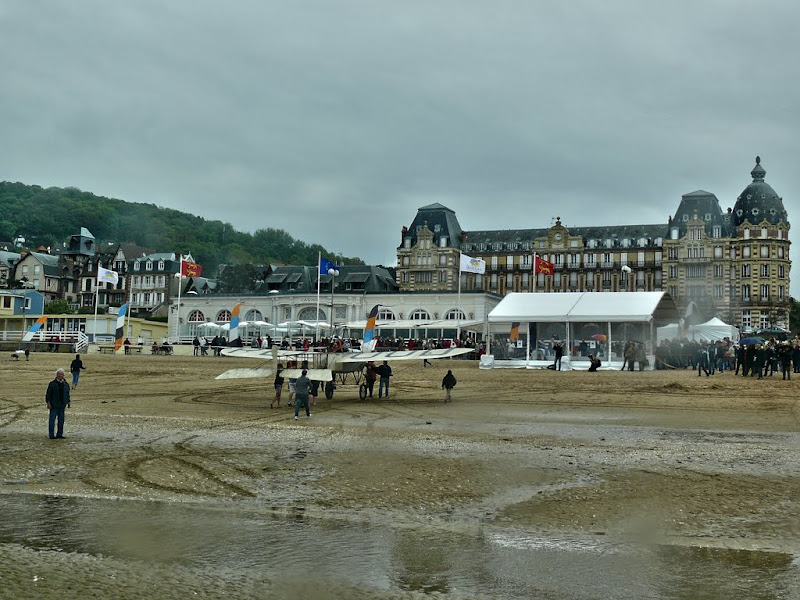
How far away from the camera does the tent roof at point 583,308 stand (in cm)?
3812

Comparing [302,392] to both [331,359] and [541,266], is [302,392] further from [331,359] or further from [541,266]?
[541,266]

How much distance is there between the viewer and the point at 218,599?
24.4 feet

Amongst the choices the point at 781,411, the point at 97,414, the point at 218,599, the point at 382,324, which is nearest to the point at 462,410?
the point at 781,411

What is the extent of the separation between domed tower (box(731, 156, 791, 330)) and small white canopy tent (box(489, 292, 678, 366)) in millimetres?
53944

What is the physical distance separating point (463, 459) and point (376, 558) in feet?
20.0

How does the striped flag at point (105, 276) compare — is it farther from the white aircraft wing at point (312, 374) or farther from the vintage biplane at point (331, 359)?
the white aircraft wing at point (312, 374)

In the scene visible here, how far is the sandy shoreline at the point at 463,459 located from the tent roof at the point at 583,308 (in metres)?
10.8

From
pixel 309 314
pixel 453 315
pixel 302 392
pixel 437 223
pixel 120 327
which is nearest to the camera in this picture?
pixel 302 392

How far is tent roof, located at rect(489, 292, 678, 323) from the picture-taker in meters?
38.1

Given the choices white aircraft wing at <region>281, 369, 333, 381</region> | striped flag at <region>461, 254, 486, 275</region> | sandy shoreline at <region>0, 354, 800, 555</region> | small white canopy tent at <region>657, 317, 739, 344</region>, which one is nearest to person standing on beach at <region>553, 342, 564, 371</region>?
small white canopy tent at <region>657, 317, 739, 344</region>

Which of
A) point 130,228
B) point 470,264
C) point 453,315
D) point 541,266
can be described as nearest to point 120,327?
point 470,264

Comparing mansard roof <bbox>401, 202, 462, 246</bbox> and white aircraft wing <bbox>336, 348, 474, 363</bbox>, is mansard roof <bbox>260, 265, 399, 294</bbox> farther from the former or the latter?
white aircraft wing <bbox>336, 348, 474, 363</bbox>

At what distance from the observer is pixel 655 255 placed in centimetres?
9806

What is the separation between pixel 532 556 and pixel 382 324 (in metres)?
53.2
